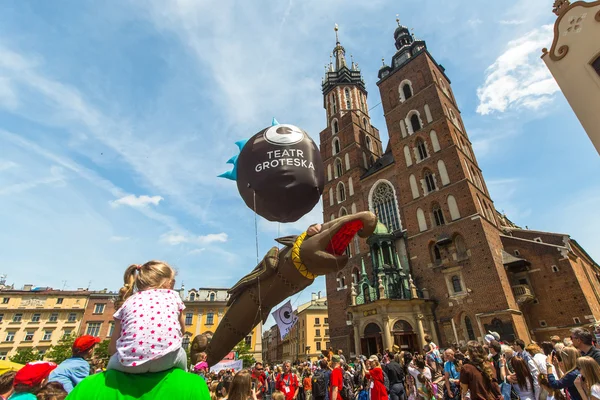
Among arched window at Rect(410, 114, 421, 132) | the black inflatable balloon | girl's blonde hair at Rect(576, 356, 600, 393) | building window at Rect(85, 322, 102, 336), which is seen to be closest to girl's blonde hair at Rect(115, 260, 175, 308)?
the black inflatable balloon

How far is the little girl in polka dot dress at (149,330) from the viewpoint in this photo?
1.51 metres

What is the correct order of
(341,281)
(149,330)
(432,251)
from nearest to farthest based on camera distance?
(149,330) < (432,251) < (341,281)

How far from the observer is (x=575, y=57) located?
10016 millimetres

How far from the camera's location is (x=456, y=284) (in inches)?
755

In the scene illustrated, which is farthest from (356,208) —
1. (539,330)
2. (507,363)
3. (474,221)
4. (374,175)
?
(507,363)

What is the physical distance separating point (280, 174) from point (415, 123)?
2470cm

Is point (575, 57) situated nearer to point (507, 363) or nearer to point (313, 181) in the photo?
point (507, 363)

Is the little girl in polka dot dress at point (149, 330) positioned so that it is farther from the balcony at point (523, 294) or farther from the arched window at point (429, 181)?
the arched window at point (429, 181)

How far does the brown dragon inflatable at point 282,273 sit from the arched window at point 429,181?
796 inches

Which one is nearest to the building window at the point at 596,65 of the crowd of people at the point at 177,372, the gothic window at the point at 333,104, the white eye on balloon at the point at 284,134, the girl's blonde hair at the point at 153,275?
the crowd of people at the point at 177,372

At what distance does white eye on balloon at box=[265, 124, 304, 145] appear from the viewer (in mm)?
4738

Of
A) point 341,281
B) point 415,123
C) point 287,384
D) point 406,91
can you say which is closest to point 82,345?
point 287,384

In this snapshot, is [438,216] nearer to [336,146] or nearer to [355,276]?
[355,276]

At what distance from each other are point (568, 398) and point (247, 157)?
19.9ft
